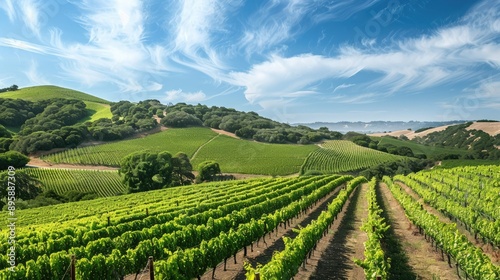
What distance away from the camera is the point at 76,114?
134 m

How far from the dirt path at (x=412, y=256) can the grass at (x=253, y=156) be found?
188ft

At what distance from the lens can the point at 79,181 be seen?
66.4 metres

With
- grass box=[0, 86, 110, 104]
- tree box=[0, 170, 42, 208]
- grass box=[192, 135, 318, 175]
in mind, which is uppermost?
grass box=[0, 86, 110, 104]

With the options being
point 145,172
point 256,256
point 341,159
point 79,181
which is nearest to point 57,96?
point 79,181

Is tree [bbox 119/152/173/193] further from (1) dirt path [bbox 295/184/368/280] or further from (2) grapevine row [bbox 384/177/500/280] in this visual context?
(2) grapevine row [bbox 384/177/500/280]

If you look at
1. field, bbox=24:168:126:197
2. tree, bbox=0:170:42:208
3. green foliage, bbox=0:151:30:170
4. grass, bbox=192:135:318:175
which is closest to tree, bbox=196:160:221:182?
grass, bbox=192:135:318:175

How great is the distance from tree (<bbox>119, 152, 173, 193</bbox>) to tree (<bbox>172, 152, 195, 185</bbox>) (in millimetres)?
6308

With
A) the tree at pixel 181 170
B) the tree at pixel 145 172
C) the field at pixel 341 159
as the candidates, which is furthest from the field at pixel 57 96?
the field at pixel 341 159

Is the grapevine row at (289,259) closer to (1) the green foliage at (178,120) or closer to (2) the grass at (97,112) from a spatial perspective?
(1) the green foliage at (178,120)

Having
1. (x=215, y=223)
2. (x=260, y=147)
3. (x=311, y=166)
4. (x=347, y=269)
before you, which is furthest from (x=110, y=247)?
(x=260, y=147)

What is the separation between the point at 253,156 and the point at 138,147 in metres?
33.1

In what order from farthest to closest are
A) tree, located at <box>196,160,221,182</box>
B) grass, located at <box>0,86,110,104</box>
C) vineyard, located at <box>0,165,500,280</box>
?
1. grass, located at <box>0,86,110,104</box>
2. tree, located at <box>196,160,221,182</box>
3. vineyard, located at <box>0,165,500,280</box>

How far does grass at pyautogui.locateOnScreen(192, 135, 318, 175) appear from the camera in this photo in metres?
80.7

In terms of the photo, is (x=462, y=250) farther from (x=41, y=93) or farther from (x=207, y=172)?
(x=41, y=93)
